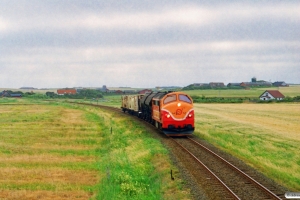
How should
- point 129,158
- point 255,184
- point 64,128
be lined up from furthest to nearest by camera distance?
point 64,128
point 129,158
point 255,184

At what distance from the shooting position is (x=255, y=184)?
59.7ft

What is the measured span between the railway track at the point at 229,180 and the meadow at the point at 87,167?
159 cm

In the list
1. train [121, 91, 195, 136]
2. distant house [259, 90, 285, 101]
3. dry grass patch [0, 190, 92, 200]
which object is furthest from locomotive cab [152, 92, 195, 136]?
distant house [259, 90, 285, 101]

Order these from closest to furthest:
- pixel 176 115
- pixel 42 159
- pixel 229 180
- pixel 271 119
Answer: pixel 229 180 < pixel 42 159 < pixel 176 115 < pixel 271 119

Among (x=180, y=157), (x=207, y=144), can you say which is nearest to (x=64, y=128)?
(x=207, y=144)

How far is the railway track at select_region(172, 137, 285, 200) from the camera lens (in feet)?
54.6

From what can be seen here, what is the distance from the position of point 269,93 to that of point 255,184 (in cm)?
12069

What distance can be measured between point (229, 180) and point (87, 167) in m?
10.4

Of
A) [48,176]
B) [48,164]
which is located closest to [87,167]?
[48,164]

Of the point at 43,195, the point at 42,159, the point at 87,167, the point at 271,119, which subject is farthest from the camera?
the point at 271,119

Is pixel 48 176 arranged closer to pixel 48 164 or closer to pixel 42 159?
pixel 48 164

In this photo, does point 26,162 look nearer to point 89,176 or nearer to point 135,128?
point 89,176

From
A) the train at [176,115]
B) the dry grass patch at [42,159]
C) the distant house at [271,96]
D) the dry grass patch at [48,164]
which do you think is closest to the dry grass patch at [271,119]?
the train at [176,115]

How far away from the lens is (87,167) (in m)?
26.1
